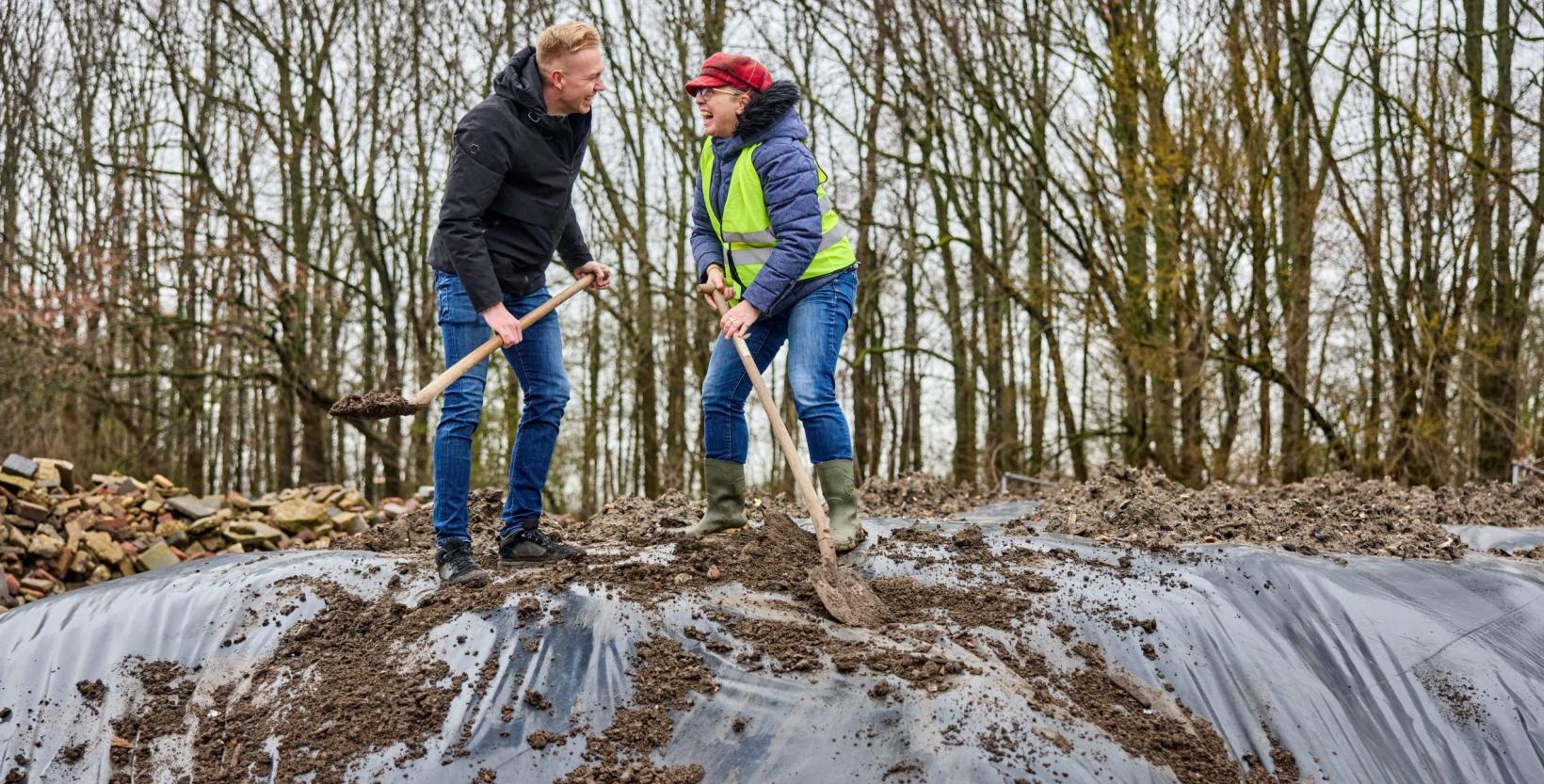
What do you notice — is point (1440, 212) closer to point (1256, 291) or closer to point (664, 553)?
point (1256, 291)

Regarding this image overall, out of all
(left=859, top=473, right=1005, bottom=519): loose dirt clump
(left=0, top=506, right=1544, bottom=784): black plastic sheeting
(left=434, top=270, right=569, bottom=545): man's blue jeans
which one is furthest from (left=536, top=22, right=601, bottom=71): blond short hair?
(left=859, top=473, right=1005, bottom=519): loose dirt clump

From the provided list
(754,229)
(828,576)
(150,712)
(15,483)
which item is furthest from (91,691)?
(15,483)

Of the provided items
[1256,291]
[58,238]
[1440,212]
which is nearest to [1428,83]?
[1440,212]

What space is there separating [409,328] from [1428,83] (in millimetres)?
10825

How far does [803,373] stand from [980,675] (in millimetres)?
1262

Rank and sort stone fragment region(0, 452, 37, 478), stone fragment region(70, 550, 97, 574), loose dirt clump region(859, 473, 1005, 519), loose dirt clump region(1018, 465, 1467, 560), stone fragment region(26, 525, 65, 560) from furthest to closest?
1. stone fragment region(0, 452, 37, 478)
2. stone fragment region(70, 550, 97, 574)
3. stone fragment region(26, 525, 65, 560)
4. loose dirt clump region(859, 473, 1005, 519)
5. loose dirt clump region(1018, 465, 1467, 560)

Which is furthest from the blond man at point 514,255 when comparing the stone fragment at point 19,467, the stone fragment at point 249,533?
the stone fragment at point 19,467

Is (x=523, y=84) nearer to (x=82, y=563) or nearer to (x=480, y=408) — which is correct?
(x=480, y=408)

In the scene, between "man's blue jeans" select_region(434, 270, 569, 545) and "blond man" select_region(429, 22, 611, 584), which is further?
"man's blue jeans" select_region(434, 270, 569, 545)

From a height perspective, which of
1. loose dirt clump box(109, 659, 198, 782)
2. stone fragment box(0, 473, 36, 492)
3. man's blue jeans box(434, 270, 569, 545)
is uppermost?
man's blue jeans box(434, 270, 569, 545)

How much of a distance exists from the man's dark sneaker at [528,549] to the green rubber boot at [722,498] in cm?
47

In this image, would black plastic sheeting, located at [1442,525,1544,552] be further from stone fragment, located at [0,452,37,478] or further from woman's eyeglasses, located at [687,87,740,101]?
stone fragment, located at [0,452,37,478]

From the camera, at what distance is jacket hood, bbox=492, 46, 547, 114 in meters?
3.34

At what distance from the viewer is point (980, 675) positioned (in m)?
2.68
